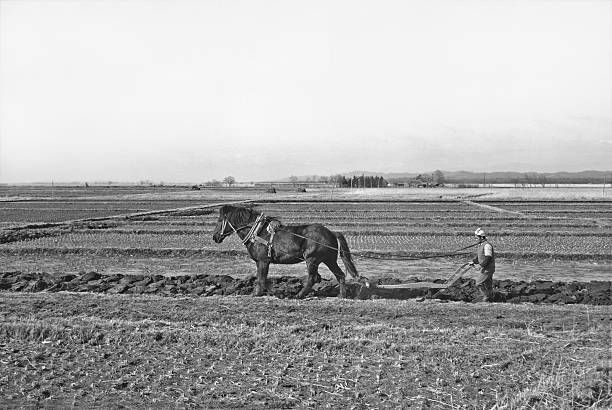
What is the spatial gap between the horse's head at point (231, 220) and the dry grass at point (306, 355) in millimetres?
1609

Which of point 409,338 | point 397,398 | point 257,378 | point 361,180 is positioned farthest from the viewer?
point 361,180

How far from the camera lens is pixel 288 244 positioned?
11.0 m

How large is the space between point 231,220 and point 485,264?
4.73 metres

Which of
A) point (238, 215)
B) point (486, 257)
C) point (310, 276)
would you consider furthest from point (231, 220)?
point (486, 257)

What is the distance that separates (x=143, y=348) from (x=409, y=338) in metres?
3.54

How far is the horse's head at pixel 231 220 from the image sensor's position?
11.4 m

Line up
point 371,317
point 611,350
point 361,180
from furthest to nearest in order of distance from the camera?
point 361,180 → point 371,317 → point 611,350

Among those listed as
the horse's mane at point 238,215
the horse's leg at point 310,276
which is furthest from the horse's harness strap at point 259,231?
the horse's leg at point 310,276

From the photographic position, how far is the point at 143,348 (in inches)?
308

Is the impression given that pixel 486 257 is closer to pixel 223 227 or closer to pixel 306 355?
pixel 306 355

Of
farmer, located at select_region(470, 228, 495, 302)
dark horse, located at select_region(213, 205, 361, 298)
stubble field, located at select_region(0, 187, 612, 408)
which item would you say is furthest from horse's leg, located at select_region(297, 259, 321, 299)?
farmer, located at select_region(470, 228, 495, 302)

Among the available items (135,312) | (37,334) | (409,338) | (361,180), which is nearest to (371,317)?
(409,338)

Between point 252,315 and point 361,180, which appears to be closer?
point 252,315

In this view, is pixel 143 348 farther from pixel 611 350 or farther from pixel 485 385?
pixel 611 350
